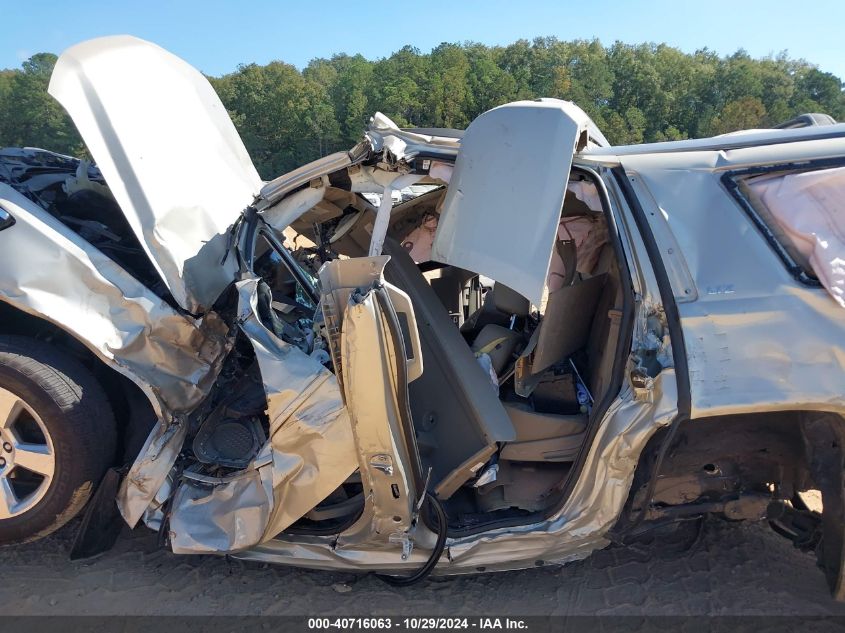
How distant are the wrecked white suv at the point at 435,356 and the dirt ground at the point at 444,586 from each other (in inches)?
7.0

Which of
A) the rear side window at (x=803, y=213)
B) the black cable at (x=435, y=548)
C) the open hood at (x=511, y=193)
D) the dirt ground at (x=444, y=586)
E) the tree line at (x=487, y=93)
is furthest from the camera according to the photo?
the tree line at (x=487, y=93)

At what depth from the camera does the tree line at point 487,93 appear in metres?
50.2

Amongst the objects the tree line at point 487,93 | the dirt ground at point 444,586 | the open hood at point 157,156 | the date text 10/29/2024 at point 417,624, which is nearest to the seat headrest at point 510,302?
the dirt ground at point 444,586

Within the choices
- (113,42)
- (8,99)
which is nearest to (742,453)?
(113,42)

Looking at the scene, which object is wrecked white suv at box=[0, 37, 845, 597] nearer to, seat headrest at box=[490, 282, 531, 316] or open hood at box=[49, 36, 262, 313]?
open hood at box=[49, 36, 262, 313]

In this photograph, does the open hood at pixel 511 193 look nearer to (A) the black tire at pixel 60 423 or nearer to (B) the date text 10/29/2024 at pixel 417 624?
(B) the date text 10/29/2024 at pixel 417 624

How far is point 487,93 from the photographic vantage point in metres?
56.0

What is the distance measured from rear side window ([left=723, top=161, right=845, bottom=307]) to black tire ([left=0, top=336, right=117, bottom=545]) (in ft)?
9.09

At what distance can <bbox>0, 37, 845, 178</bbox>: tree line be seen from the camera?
5019 cm

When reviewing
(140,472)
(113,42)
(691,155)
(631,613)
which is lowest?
(631,613)

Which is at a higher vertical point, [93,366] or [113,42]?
[113,42]

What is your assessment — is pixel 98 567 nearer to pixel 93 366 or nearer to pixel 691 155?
pixel 93 366

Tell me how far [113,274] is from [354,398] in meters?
1.21

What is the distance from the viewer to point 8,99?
42.2 metres
